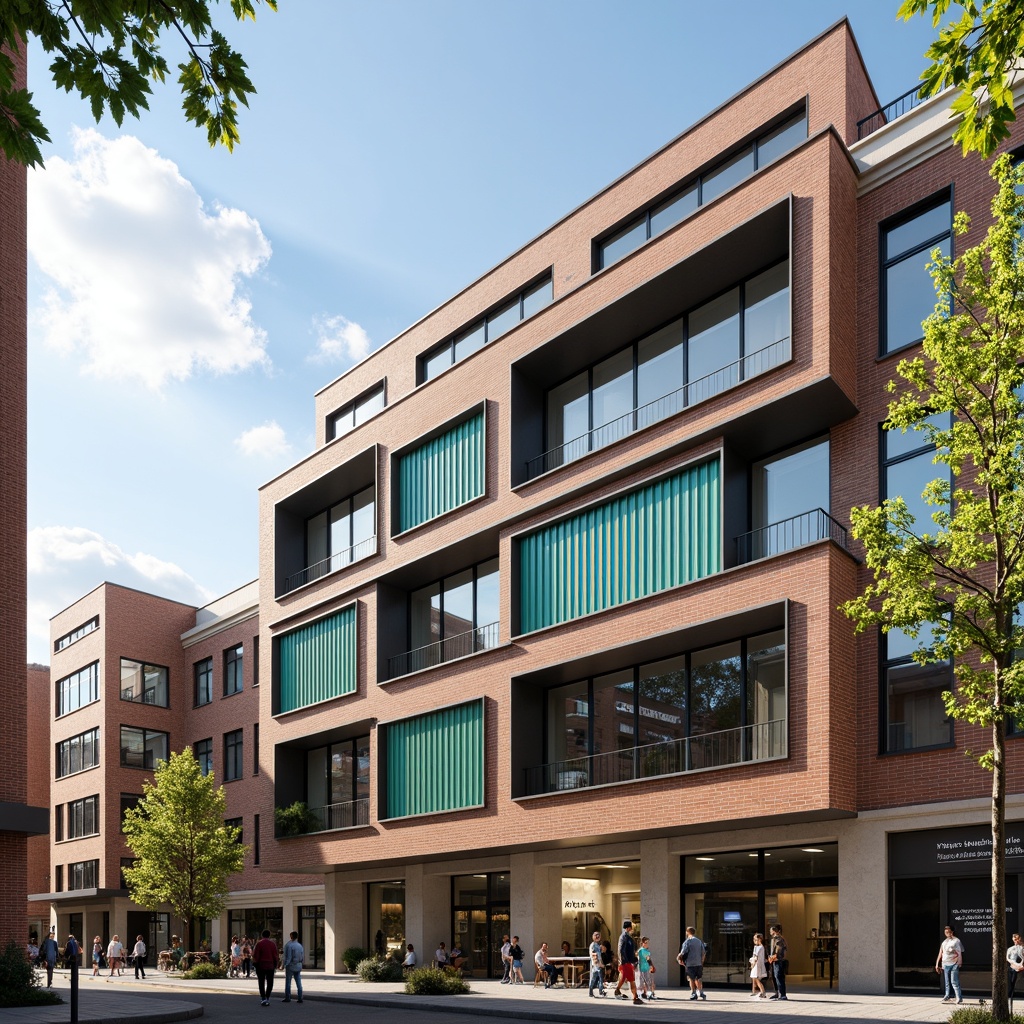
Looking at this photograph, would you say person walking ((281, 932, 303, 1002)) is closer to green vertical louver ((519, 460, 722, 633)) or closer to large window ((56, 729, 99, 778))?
green vertical louver ((519, 460, 722, 633))

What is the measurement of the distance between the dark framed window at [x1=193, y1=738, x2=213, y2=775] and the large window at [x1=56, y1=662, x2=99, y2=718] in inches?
245

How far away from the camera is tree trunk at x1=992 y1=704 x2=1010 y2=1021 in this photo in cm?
1588

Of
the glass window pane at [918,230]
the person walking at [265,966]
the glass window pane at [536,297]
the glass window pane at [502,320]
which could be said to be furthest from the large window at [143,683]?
the glass window pane at [918,230]

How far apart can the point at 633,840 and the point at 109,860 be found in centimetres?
3653

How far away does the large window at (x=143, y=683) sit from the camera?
59.3m

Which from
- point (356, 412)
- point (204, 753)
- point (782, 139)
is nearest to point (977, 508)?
point (782, 139)

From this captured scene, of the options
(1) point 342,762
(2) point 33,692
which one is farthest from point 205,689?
(2) point 33,692

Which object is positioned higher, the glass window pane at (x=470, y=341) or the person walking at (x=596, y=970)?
the glass window pane at (x=470, y=341)

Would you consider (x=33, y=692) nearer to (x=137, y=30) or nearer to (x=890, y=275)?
(x=890, y=275)

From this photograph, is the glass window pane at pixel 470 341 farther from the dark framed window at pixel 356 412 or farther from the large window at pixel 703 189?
the large window at pixel 703 189

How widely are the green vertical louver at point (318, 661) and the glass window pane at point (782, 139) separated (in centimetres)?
1931

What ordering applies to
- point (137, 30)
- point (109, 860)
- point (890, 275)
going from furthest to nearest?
point (109, 860)
point (890, 275)
point (137, 30)

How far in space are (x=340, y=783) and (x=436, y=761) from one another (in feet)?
25.6

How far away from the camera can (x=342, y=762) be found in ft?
133
